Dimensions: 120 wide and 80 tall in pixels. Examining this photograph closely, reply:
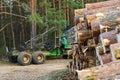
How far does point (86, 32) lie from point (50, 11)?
57.2 feet

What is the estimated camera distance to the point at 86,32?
→ 9.62 metres

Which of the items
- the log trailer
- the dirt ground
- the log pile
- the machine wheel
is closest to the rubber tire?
the machine wheel

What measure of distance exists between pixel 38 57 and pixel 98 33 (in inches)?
523

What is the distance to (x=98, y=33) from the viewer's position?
322 inches

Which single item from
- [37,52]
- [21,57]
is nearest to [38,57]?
[37,52]

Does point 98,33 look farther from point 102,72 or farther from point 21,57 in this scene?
point 21,57

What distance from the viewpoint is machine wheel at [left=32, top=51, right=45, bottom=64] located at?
20969 mm

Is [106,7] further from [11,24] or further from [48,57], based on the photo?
[11,24]

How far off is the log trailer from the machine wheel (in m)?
9.17

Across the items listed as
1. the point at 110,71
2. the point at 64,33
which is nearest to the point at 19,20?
the point at 64,33

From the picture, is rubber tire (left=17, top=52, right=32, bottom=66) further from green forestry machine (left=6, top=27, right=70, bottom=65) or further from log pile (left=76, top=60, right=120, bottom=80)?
log pile (left=76, top=60, right=120, bottom=80)

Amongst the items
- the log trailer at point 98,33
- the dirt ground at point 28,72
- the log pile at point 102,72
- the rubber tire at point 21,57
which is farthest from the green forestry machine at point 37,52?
the log pile at point 102,72

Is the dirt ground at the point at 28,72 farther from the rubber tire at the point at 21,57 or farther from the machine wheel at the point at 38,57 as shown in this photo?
the rubber tire at the point at 21,57

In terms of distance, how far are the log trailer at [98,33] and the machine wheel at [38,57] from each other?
917cm
